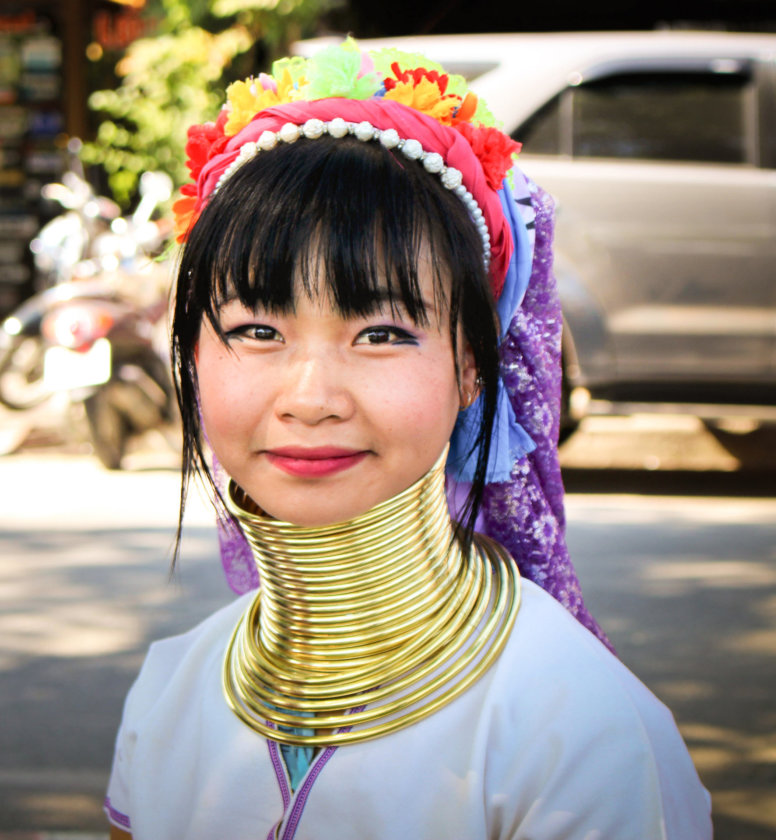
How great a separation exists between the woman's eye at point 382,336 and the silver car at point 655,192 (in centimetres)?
406

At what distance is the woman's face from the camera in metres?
1.22

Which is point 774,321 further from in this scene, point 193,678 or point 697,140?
point 193,678

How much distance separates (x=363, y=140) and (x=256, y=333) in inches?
10.3

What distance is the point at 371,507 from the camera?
4.27 feet

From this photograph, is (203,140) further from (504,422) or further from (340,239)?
(504,422)

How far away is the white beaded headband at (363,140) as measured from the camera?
4.16 ft

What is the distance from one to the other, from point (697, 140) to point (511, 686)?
464 centimetres

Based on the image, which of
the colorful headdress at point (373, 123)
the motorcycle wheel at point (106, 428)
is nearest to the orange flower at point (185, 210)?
the colorful headdress at point (373, 123)

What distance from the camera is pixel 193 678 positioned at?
150 cm

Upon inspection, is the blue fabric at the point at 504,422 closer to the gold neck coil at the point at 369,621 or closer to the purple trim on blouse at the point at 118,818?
the gold neck coil at the point at 369,621

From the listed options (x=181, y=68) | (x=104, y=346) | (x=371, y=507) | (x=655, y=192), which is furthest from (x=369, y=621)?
(x=181, y=68)

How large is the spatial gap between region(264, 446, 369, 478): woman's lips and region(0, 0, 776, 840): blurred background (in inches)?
40.9

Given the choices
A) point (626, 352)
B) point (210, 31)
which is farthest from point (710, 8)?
point (626, 352)

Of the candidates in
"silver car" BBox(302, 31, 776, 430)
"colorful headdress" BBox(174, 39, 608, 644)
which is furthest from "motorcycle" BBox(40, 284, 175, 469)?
"colorful headdress" BBox(174, 39, 608, 644)
